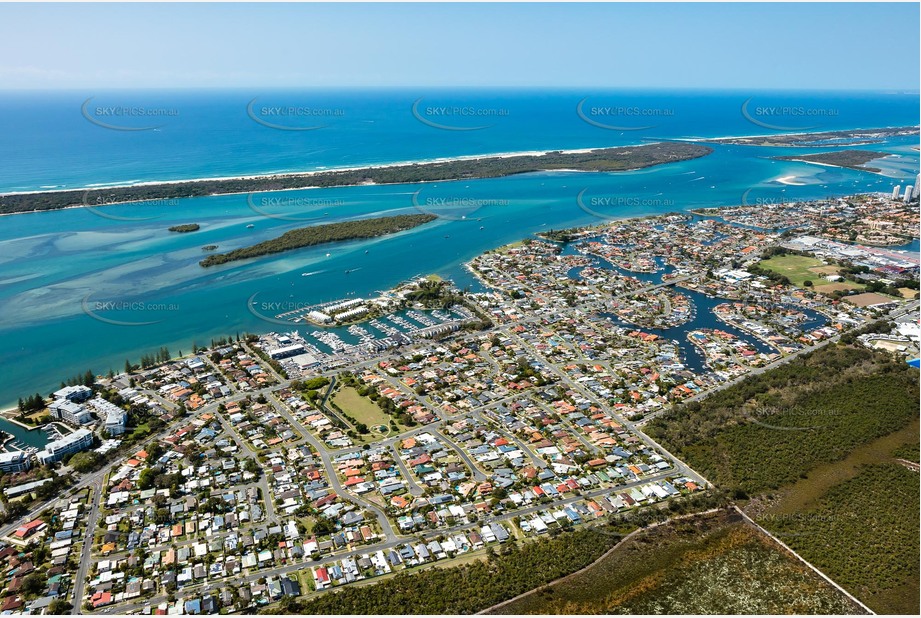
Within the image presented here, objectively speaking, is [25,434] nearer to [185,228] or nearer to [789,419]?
[789,419]

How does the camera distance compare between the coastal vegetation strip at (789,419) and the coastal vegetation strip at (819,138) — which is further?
the coastal vegetation strip at (819,138)

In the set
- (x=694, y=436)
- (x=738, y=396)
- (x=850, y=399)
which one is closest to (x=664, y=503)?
(x=694, y=436)

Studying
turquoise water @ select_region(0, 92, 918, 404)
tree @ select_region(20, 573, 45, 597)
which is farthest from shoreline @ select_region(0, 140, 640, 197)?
tree @ select_region(20, 573, 45, 597)

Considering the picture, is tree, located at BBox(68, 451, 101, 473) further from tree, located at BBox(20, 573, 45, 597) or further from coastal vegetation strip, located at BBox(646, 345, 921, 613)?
coastal vegetation strip, located at BBox(646, 345, 921, 613)

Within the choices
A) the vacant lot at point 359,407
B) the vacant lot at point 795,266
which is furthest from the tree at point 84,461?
the vacant lot at point 795,266

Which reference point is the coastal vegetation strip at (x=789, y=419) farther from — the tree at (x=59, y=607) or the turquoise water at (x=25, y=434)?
the turquoise water at (x=25, y=434)
